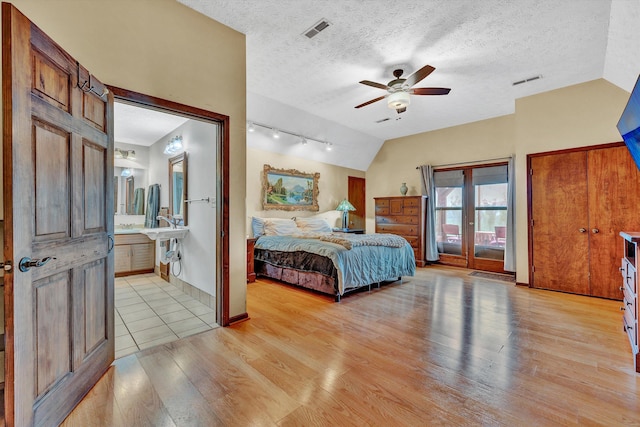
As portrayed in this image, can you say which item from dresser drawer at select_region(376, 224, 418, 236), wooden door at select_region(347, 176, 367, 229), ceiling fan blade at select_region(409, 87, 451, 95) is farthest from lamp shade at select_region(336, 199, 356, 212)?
ceiling fan blade at select_region(409, 87, 451, 95)

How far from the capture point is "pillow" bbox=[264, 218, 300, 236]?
4.99 m

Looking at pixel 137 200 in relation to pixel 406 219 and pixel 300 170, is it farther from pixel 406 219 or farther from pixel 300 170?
pixel 406 219

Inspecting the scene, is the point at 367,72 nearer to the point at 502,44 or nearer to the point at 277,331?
the point at 502,44

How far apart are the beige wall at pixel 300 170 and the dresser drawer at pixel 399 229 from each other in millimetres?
1054

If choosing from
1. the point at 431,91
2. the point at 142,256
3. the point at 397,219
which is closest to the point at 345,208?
the point at 397,219

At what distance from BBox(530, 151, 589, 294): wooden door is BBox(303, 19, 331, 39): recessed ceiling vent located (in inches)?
151

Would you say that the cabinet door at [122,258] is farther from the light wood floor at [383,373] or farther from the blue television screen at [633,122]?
the blue television screen at [633,122]

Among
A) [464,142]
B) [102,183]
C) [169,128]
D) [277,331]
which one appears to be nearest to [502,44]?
[464,142]

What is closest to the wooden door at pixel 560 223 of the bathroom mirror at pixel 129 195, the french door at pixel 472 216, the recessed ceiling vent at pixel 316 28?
the french door at pixel 472 216

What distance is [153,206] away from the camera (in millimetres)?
5121

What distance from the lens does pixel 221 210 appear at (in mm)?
2777

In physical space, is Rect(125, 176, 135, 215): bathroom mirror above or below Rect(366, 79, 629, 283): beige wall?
below

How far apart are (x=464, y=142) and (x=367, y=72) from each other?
3.23 metres

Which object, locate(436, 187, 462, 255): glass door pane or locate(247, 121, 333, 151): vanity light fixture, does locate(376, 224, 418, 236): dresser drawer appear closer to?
locate(436, 187, 462, 255): glass door pane
